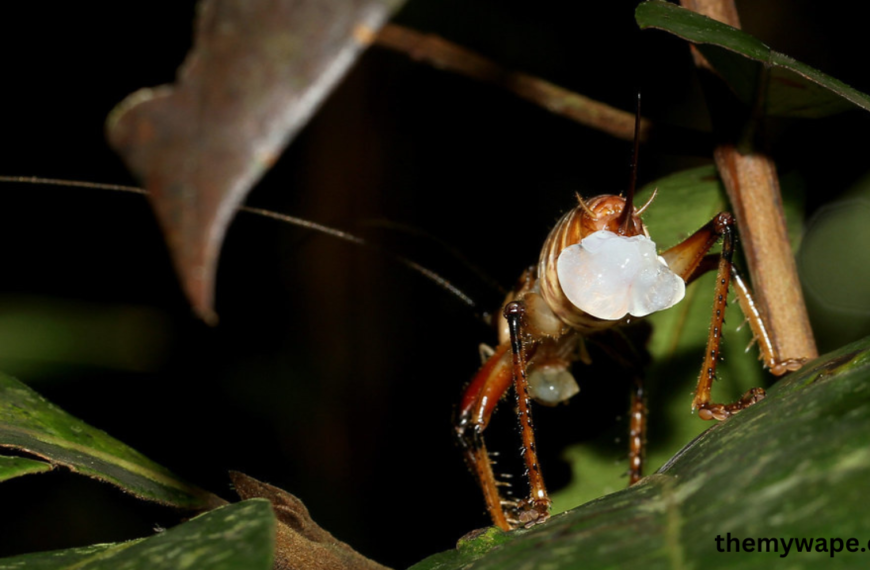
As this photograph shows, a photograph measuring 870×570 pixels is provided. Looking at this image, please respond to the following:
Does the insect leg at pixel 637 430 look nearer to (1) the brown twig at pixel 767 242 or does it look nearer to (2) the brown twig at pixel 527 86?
(1) the brown twig at pixel 767 242

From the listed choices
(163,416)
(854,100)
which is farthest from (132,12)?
(854,100)

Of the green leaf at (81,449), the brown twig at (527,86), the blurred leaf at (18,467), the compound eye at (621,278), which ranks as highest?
the brown twig at (527,86)

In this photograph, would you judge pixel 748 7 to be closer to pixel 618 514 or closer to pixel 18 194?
pixel 18 194

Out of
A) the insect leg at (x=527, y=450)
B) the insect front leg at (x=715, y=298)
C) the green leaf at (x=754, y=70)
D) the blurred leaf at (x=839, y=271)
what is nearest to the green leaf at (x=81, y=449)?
the insect leg at (x=527, y=450)

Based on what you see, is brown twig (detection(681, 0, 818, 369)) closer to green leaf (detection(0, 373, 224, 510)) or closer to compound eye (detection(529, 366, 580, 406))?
compound eye (detection(529, 366, 580, 406))

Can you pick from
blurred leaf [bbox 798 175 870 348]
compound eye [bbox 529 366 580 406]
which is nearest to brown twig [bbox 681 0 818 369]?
compound eye [bbox 529 366 580 406]
